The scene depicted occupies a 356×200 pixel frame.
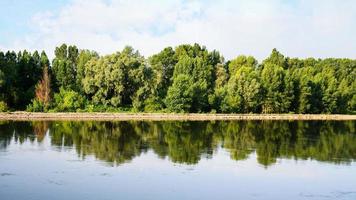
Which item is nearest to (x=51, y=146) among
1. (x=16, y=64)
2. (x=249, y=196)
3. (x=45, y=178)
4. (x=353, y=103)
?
(x=45, y=178)

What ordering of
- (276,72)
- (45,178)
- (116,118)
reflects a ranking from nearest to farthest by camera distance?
(45,178) → (116,118) → (276,72)

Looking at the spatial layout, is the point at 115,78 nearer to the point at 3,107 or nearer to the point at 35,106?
the point at 35,106

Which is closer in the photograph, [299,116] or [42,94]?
[42,94]

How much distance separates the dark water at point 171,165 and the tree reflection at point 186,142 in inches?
2.9

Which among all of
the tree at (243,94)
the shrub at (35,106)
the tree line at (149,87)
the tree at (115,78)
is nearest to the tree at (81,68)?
the tree line at (149,87)

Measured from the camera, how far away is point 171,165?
2809cm

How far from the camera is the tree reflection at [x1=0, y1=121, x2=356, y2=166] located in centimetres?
3256

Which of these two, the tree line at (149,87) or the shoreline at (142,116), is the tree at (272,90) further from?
the shoreline at (142,116)

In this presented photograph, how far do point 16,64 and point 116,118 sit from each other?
22.1 m

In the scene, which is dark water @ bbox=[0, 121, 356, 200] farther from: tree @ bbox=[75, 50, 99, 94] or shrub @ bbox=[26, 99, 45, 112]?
tree @ bbox=[75, 50, 99, 94]

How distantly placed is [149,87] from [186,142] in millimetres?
34421

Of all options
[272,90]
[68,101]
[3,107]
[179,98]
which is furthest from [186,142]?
[272,90]

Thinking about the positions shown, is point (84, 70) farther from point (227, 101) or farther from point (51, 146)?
point (51, 146)

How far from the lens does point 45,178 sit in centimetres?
2319
